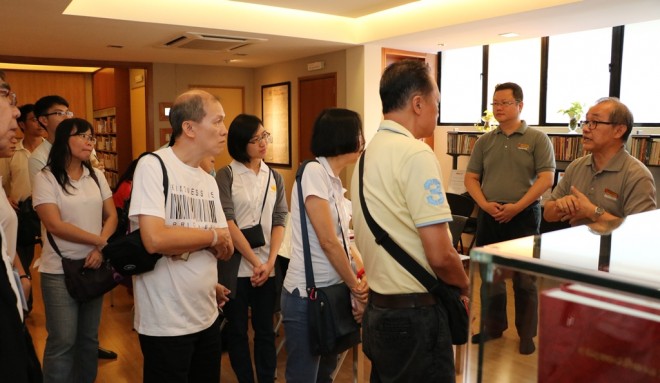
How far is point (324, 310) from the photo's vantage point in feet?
6.95

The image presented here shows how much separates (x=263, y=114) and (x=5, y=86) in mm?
7567

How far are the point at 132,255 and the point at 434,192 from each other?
43.4 inches

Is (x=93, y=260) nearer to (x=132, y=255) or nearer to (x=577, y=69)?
(x=132, y=255)

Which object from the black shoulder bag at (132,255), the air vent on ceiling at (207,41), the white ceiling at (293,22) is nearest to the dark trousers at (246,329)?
the black shoulder bag at (132,255)

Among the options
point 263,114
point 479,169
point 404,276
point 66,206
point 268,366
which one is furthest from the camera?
point 263,114

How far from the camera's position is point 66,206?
2617 millimetres

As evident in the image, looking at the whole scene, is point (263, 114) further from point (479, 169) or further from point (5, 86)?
point (5, 86)

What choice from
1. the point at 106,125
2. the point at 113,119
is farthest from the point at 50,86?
the point at 113,119

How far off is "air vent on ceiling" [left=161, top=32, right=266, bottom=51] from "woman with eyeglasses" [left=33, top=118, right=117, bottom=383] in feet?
11.4

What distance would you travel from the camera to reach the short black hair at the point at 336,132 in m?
2.16

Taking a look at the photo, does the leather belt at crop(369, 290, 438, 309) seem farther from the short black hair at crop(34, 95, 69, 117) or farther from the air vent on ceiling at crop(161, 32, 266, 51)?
the air vent on ceiling at crop(161, 32, 266, 51)

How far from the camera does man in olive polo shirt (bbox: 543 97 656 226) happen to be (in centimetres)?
249

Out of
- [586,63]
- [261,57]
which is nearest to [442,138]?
[586,63]

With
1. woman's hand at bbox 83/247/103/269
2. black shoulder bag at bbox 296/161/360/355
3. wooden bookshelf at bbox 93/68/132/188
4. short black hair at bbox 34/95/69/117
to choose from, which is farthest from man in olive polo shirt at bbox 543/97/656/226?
wooden bookshelf at bbox 93/68/132/188
